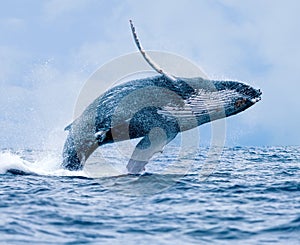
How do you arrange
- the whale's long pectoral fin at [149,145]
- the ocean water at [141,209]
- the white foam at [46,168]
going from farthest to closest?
the white foam at [46,168] < the whale's long pectoral fin at [149,145] < the ocean water at [141,209]

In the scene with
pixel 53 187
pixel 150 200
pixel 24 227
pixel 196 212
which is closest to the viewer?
pixel 24 227

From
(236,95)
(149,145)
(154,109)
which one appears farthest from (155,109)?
(236,95)

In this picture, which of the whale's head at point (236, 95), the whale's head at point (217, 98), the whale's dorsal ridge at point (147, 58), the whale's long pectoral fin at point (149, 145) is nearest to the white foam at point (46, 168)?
the whale's long pectoral fin at point (149, 145)

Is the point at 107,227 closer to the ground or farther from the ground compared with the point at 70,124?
closer to the ground

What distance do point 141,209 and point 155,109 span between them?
3369 mm

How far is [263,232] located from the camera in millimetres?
7516

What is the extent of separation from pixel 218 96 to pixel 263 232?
4.80 m

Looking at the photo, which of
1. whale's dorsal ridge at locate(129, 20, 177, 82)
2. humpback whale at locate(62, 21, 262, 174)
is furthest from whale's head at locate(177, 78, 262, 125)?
whale's dorsal ridge at locate(129, 20, 177, 82)

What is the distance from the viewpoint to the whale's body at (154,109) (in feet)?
37.9

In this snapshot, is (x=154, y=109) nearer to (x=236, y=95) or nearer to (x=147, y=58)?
(x=147, y=58)

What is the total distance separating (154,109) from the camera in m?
11.6

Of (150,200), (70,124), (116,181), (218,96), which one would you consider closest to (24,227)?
(150,200)

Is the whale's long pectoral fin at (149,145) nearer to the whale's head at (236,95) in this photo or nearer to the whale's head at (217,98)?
the whale's head at (217,98)

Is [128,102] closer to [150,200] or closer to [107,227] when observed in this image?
[150,200]
